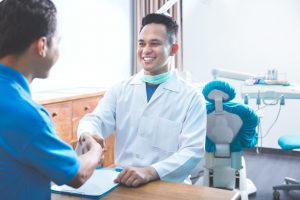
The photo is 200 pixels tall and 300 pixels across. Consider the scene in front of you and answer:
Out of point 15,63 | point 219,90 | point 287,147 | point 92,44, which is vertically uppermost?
point 92,44

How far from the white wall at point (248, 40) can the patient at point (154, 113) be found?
8.59 ft

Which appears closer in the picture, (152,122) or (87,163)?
(87,163)

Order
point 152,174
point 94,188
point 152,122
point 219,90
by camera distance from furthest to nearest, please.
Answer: point 219,90, point 152,122, point 152,174, point 94,188

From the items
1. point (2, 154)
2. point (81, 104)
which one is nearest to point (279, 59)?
point (81, 104)

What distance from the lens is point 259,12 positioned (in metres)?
3.99

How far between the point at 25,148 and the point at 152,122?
0.90 metres

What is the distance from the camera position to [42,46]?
0.76 meters

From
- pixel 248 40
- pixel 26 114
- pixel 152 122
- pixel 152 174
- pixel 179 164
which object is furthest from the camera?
pixel 248 40

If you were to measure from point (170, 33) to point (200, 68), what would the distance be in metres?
2.75

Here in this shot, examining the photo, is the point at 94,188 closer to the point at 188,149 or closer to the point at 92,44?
the point at 188,149

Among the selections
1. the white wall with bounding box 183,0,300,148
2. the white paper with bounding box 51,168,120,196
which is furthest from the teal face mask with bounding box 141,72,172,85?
the white wall with bounding box 183,0,300,148

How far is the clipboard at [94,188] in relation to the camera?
3.16 feet

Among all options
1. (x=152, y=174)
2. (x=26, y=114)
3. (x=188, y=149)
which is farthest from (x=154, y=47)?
(x=26, y=114)

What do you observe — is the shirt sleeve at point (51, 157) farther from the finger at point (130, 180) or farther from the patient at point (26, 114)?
the finger at point (130, 180)
